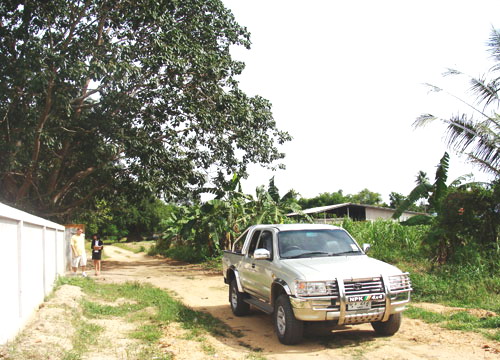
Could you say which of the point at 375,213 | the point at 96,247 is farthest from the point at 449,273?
the point at 375,213

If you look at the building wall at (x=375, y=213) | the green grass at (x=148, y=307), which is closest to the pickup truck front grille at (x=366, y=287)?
the green grass at (x=148, y=307)

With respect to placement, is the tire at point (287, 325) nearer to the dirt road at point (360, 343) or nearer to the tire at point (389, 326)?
the dirt road at point (360, 343)

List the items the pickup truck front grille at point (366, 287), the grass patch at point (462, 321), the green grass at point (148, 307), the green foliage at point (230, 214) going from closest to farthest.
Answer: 1. the pickup truck front grille at point (366, 287)
2. the grass patch at point (462, 321)
3. the green grass at point (148, 307)
4. the green foliage at point (230, 214)

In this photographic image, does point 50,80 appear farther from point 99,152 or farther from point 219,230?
point 219,230

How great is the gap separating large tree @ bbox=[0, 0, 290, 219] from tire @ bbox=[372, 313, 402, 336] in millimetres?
11193

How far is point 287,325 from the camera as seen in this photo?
727 centimetres

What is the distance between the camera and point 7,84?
15.2 metres

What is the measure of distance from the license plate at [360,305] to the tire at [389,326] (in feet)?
2.49

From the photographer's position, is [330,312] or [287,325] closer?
[330,312]

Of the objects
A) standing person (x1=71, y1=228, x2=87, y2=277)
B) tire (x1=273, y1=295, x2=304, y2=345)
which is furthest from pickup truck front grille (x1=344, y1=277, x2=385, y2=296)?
standing person (x1=71, y1=228, x2=87, y2=277)

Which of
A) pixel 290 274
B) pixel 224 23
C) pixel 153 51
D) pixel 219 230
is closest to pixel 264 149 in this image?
pixel 219 230

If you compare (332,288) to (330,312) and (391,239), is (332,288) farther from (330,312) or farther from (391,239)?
(391,239)

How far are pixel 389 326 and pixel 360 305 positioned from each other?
1.01 meters

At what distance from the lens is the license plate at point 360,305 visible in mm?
7006
